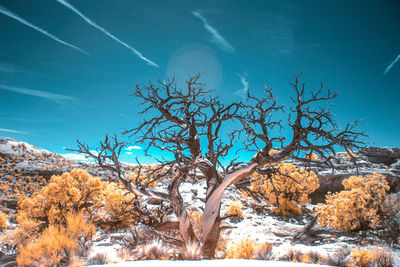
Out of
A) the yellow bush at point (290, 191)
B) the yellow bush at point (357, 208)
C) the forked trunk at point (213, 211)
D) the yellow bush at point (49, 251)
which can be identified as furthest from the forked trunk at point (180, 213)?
the yellow bush at point (290, 191)

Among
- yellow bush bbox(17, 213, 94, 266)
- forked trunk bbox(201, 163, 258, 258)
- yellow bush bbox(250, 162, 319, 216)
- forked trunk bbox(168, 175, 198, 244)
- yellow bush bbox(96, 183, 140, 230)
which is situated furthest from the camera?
yellow bush bbox(250, 162, 319, 216)

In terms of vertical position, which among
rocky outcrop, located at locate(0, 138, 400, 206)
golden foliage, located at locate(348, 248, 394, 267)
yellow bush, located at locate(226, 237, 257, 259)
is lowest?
golden foliage, located at locate(348, 248, 394, 267)

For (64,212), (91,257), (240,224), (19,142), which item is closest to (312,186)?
(240,224)

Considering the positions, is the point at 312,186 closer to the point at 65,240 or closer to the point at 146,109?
the point at 146,109

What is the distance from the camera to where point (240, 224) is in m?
11.4

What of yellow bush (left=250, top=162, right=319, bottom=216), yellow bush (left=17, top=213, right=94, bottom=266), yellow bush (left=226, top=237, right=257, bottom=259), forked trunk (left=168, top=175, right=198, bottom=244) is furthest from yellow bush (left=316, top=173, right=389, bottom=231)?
yellow bush (left=17, top=213, right=94, bottom=266)

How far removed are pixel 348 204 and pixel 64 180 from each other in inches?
603

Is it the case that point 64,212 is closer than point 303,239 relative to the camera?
No

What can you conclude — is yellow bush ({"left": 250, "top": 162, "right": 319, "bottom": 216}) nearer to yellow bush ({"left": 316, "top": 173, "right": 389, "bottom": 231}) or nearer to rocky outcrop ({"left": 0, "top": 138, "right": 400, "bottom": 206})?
rocky outcrop ({"left": 0, "top": 138, "right": 400, "bottom": 206})

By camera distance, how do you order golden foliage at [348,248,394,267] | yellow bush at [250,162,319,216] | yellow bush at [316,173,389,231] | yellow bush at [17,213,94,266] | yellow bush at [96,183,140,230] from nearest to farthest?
golden foliage at [348,248,394,267] < yellow bush at [17,213,94,266] < yellow bush at [316,173,389,231] < yellow bush at [96,183,140,230] < yellow bush at [250,162,319,216]

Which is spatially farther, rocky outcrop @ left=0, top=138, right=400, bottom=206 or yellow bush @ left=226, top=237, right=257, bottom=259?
rocky outcrop @ left=0, top=138, right=400, bottom=206

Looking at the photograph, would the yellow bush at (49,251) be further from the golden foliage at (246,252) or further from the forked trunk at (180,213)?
the golden foliage at (246,252)

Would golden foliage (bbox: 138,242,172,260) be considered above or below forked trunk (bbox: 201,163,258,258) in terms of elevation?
below

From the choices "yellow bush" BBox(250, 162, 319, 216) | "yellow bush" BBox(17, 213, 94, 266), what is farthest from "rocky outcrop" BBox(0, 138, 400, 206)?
"yellow bush" BBox(17, 213, 94, 266)
